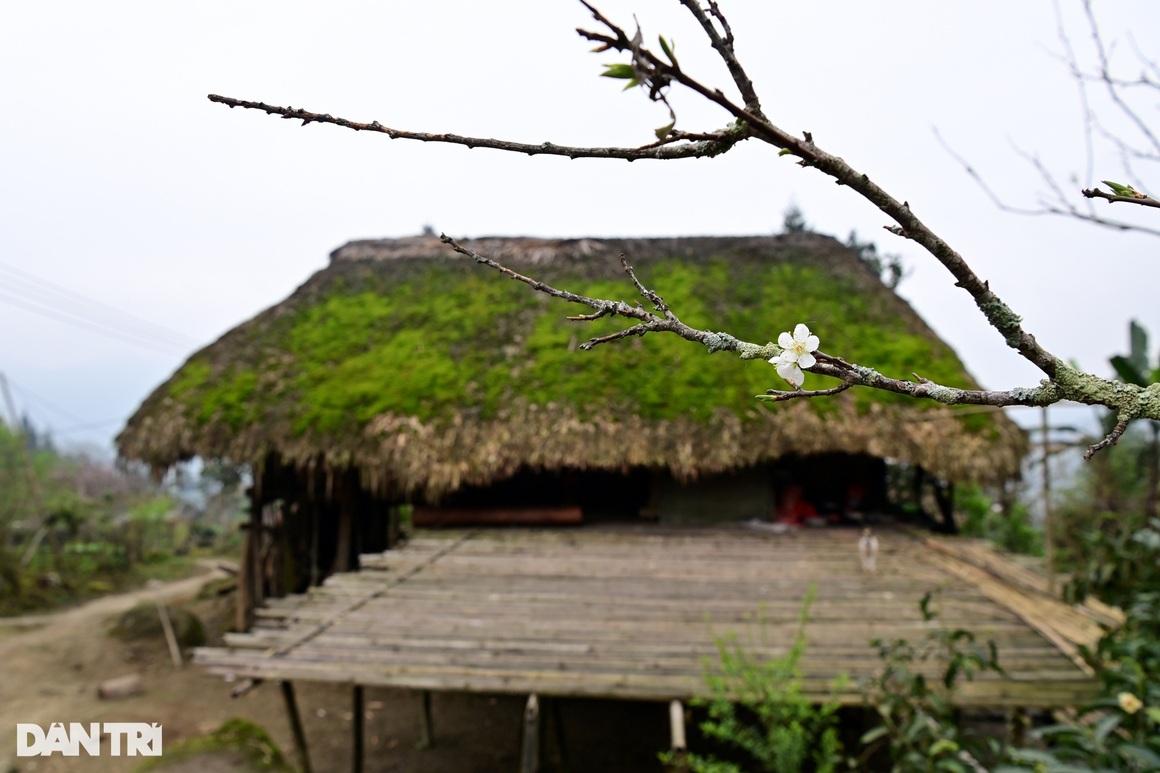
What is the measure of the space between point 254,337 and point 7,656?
428cm

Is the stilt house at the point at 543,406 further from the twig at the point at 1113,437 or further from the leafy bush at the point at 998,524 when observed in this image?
the twig at the point at 1113,437

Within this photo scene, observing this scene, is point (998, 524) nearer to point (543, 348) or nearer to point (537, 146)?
point (543, 348)

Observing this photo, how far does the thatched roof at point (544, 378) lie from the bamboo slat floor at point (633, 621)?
1089mm

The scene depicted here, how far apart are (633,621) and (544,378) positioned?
3.21 m

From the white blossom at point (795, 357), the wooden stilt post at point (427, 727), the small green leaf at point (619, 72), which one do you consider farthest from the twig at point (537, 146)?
the wooden stilt post at point (427, 727)

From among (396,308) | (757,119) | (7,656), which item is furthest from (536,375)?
(7,656)

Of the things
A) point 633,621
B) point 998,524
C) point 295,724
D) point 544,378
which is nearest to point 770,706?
point 633,621

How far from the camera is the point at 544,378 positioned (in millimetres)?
6484

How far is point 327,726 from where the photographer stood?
18.8ft

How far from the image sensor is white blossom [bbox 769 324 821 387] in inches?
29.4

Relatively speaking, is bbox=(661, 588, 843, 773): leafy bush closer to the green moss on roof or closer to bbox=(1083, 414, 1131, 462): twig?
bbox=(1083, 414, 1131, 462): twig

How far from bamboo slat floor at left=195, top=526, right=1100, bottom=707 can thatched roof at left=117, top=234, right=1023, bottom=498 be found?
1.09 m

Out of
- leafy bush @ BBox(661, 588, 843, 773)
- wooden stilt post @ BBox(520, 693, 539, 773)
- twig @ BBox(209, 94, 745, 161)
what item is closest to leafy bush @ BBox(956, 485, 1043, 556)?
leafy bush @ BBox(661, 588, 843, 773)

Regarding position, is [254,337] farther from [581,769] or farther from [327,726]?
[581,769]
